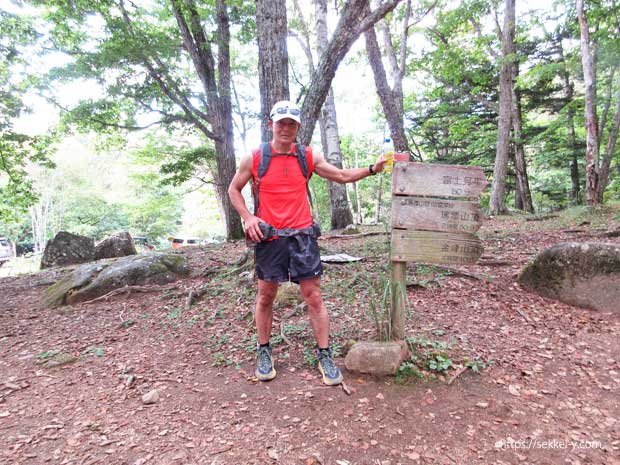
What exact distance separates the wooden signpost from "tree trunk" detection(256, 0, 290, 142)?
2.55 metres

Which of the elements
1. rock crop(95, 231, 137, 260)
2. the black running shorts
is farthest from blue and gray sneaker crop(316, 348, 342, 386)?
rock crop(95, 231, 137, 260)

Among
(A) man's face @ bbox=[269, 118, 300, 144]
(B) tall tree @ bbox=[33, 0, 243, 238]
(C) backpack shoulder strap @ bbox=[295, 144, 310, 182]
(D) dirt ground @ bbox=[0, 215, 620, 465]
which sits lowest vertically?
(D) dirt ground @ bbox=[0, 215, 620, 465]

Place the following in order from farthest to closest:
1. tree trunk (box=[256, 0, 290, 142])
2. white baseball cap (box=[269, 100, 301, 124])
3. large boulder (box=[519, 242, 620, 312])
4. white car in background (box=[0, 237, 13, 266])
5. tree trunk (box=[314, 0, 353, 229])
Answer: white car in background (box=[0, 237, 13, 266]), tree trunk (box=[314, 0, 353, 229]), tree trunk (box=[256, 0, 290, 142]), large boulder (box=[519, 242, 620, 312]), white baseball cap (box=[269, 100, 301, 124])

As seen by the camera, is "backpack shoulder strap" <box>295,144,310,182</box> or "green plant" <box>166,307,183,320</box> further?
"green plant" <box>166,307,183,320</box>

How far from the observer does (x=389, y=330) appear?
9.75ft

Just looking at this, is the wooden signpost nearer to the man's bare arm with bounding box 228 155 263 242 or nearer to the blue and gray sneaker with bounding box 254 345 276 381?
the man's bare arm with bounding box 228 155 263 242

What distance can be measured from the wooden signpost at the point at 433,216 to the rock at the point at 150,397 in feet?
7.28

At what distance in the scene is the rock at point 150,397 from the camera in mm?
2707

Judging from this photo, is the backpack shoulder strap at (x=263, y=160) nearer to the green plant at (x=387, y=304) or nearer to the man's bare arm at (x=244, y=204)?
the man's bare arm at (x=244, y=204)

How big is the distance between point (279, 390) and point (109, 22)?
28.5 ft

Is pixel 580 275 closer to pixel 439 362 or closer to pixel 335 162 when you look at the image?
pixel 439 362

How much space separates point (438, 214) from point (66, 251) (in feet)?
36.1

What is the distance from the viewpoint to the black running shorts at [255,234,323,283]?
2.74 metres

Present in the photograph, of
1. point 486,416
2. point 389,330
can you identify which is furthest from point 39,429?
point 486,416
